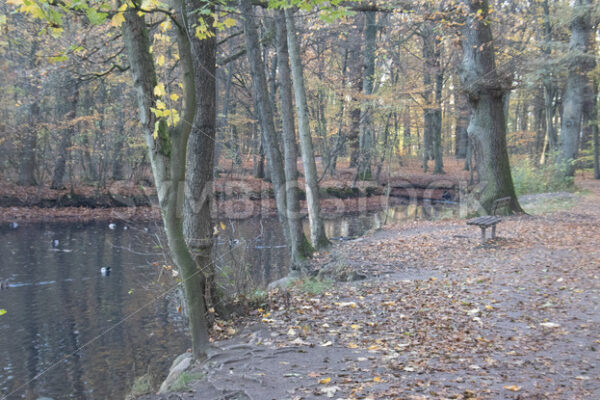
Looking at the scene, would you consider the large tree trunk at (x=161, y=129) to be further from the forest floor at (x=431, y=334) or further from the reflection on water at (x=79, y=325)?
the reflection on water at (x=79, y=325)

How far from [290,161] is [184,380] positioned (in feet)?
20.5

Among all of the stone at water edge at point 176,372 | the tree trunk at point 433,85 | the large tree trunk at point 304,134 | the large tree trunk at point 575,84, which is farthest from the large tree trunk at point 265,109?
the tree trunk at point 433,85

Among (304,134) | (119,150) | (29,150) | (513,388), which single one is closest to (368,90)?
(304,134)

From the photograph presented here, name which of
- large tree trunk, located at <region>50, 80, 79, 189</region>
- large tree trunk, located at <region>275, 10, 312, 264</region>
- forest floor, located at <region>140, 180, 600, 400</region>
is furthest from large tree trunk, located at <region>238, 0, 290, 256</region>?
large tree trunk, located at <region>50, 80, 79, 189</region>

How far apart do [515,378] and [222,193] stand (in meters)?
20.3

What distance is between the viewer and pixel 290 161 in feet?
33.4

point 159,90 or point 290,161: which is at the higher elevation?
point 159,90

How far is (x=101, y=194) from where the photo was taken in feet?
71.2

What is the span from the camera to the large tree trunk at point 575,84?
17422 millimetres

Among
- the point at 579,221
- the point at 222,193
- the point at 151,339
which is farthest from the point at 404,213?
the point at 151,339

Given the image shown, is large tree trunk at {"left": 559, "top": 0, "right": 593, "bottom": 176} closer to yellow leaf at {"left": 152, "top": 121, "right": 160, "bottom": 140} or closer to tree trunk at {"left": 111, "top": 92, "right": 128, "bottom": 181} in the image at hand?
yellow leaf at {"left": 152, "top": 121, "right": 160, "bottom": 140}

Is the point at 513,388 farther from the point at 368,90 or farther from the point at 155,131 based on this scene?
the point at 368,90

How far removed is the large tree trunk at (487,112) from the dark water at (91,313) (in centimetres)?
626

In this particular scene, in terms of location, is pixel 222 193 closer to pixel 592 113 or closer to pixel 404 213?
pixel 404 213
